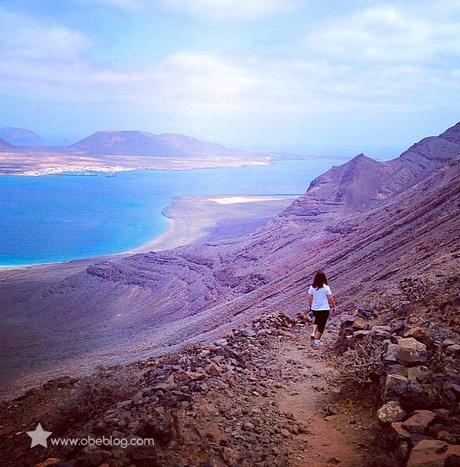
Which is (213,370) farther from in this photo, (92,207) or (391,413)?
(92,207)

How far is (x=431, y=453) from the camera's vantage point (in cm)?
366

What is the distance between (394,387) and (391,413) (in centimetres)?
30

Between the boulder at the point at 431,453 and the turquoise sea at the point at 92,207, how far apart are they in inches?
1493

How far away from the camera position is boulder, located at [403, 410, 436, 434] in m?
4.02

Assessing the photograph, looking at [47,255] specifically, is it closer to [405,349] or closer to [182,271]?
[182,271]

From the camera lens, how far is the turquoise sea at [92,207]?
147ft

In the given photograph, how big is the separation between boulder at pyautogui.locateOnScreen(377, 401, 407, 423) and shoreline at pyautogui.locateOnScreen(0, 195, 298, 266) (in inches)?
1274

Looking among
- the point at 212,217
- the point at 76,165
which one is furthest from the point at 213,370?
the point at 76,165

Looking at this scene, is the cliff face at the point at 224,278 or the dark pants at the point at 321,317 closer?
the dark pants at the point at 321,317

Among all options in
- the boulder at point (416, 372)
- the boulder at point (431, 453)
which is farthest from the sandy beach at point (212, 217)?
the boulder at point (431, 453)

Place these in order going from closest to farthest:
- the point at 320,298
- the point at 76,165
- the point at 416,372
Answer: the point at 416,372 < the point at 320,298 < the point at 76,165

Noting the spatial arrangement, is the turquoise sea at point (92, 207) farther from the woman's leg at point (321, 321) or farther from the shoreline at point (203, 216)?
the woman's leg at point (321, 321)

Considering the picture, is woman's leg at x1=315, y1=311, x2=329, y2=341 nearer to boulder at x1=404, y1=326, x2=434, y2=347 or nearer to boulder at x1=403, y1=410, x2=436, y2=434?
boulder at x1=404, y1=326, x2=434, y2=347

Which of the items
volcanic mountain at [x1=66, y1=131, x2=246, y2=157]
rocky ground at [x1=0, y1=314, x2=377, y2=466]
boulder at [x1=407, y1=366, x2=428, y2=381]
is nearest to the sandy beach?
rocky ground at [x1=0, y1=314, x2=377, y2=466]
